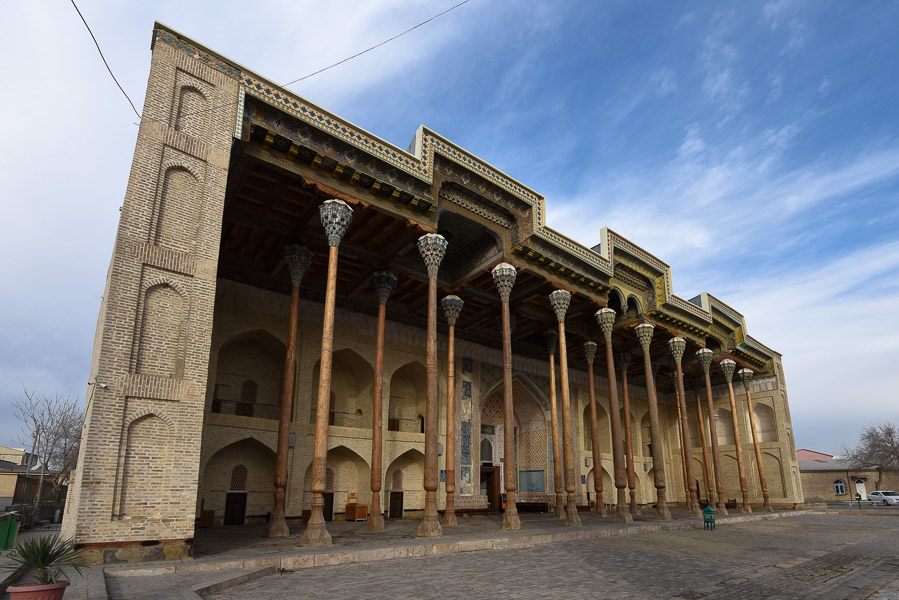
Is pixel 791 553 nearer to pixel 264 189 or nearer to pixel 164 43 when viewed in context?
pixel 264 189

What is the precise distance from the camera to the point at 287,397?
1180 centimetres

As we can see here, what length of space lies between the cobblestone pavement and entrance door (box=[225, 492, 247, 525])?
7.85 meters

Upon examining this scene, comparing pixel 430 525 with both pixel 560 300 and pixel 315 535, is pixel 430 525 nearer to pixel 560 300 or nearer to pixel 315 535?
pixel 315 535

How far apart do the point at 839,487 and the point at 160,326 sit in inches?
1895

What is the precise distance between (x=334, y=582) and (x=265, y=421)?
8935 mm

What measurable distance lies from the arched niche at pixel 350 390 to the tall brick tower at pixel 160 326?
8.62 metres

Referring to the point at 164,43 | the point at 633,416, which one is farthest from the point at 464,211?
the point at 633,416

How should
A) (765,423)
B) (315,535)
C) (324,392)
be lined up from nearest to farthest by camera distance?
(315,535) < (324,392) < (765,423)

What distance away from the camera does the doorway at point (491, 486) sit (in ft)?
65.6

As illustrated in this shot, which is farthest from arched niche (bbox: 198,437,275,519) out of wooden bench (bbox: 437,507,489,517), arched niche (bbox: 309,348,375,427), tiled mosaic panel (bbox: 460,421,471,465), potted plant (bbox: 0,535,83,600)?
potted plant (bbox: 0,535,83,600)

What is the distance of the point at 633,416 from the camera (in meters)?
27.5

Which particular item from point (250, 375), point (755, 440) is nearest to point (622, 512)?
point (250, 375)

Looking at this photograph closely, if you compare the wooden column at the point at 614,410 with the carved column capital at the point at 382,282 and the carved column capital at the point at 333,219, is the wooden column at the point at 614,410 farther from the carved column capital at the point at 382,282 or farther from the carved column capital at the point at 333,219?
the carved column capital at the point at 333,219

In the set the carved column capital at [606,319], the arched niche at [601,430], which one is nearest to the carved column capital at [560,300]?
the carved column capital at [606,319]
